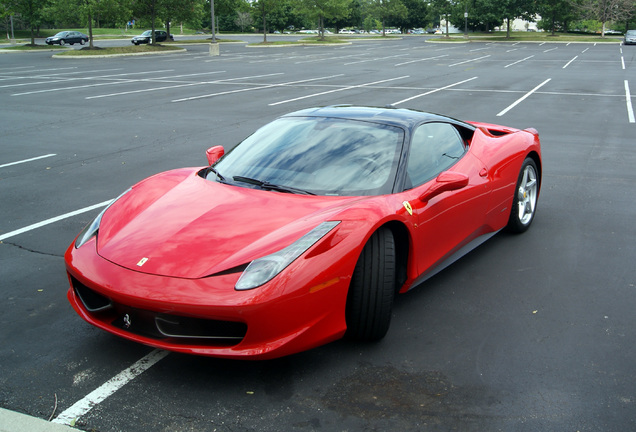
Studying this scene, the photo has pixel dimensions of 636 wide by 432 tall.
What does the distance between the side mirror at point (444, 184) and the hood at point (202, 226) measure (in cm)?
57

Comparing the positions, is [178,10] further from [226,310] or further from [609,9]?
[226,310]

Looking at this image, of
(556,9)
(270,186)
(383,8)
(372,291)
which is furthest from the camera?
(383,8)

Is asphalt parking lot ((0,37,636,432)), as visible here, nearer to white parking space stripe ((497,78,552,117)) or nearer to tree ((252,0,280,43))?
white parking space stripe ((497,78,552,117))

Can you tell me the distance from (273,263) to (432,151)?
1.96 m

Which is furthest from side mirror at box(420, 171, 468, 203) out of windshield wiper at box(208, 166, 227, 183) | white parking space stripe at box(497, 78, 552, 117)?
white parking space stripe at box(497, 78, 552, 117)

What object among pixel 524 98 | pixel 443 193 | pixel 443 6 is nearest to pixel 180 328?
pixel 443 193

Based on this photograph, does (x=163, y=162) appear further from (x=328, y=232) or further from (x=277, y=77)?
(x=277, y=77)

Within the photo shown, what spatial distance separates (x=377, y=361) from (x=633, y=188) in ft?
18.0

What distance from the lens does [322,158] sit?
4.24 m

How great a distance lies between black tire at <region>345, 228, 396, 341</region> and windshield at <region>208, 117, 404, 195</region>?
50cm

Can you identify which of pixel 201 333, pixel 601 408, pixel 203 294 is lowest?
pixel 601 408

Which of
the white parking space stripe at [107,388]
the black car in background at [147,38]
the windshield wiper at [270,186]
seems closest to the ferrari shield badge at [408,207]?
the windshield wiper at [270,186]

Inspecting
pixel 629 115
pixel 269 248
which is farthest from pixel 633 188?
pixel 629 115

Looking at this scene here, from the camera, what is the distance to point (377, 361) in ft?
11.5
